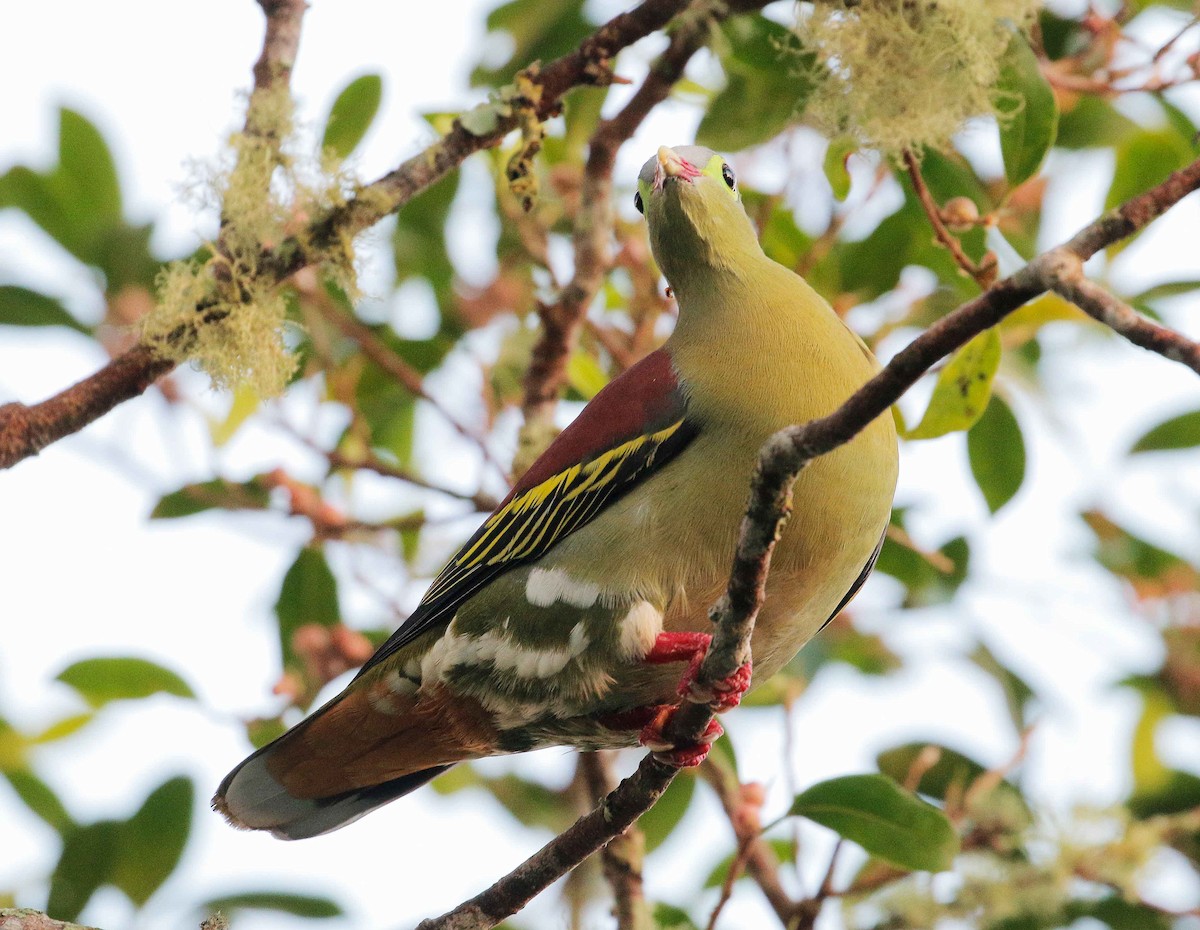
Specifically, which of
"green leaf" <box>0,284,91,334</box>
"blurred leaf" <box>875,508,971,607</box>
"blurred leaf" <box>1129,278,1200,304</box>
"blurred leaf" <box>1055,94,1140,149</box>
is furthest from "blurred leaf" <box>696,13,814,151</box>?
"green leaf" <box>0,284,91,334</box>

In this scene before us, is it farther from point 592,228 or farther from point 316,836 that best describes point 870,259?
point 316,836

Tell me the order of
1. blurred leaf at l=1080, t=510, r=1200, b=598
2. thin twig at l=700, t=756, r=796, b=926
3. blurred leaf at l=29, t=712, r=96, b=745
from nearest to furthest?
thin twig at l=700, t=756, r=796, b=926 < blurred leaf at l=29, t=712, r=96, b=745 < blurred leaf at l=1080, t=510, r=1200, b=598

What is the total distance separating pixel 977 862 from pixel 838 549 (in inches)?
63.8

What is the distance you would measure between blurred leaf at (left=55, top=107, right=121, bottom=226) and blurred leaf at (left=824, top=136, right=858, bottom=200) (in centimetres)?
212

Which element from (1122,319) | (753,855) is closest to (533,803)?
(753,855)

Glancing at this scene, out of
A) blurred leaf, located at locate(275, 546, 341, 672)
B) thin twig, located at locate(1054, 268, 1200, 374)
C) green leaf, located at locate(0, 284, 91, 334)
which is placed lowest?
thin twig, located at locate(1054, 268, 1200, 374)

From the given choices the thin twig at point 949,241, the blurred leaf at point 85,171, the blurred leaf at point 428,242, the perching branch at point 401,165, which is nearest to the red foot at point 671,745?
the thin twig at point 949,241

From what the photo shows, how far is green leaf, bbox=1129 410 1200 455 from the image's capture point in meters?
4.18

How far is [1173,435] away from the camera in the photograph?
4.23 m

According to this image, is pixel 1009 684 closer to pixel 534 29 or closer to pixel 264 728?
pixel 264 728

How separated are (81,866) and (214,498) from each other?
1059mm

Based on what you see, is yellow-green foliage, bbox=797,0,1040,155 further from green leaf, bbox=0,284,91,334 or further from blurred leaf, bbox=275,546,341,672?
green leaf, bbox=0,284,91,334

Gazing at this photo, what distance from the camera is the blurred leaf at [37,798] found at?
4004 millimetres

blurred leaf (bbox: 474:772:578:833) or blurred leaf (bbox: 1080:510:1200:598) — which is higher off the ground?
Answer: blurred leaf (bbox: 1080:510:1200:598)
